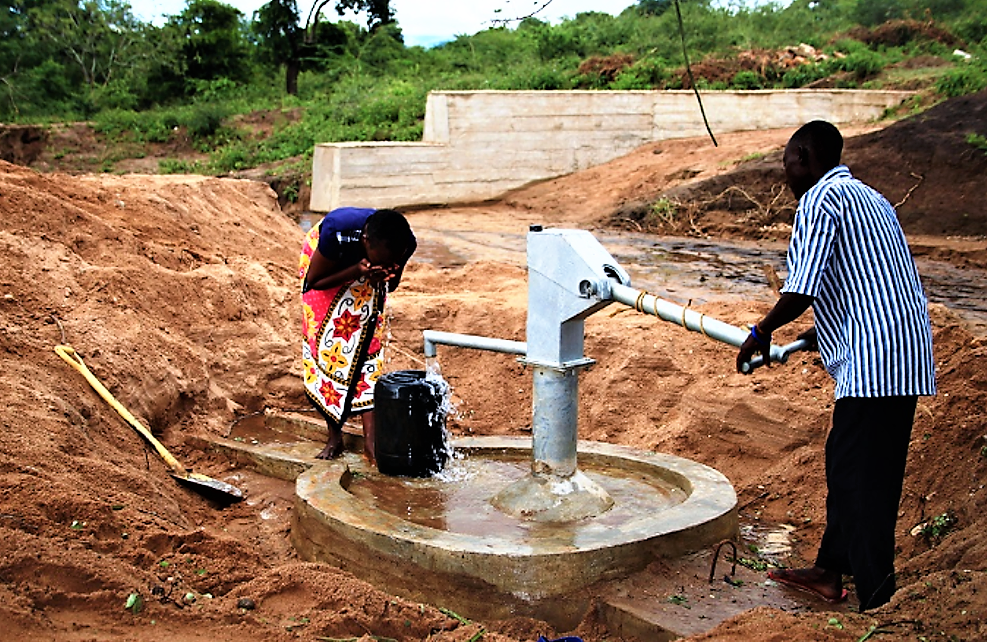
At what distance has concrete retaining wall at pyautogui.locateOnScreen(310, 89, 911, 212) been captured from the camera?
15461 millimetres

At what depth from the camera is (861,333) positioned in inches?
132

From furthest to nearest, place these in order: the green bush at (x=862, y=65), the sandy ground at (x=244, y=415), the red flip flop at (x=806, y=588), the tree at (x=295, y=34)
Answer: the tree at (x=295, y=34)
the green bush at (x=862, y=65)
the red flip flop at (x=806, y=588)
the sandy ground at (x=244, y=415)

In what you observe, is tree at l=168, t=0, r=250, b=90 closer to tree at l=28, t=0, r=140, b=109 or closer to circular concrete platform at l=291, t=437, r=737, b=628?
tree at l=28, t=0, r=140, b=109

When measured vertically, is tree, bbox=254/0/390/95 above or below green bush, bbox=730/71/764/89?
above

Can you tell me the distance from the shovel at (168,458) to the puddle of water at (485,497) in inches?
24.3

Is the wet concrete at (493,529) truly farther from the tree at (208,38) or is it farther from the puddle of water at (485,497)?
the tree at (208,38)

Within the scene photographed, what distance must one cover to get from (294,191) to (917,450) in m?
12.2

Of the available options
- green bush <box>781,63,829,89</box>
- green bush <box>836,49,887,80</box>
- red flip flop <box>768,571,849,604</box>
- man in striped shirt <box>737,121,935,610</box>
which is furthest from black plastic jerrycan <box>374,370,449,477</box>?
green bush <box>836,49,887,80</box>

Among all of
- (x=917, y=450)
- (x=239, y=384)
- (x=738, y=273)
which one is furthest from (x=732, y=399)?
(x=738, y=273)

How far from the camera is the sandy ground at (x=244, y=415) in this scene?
308cm

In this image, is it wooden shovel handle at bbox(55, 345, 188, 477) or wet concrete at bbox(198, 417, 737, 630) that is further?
wooden shovel handle at bbox(55, 345, 188, 477)

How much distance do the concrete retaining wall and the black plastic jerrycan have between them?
417 inches

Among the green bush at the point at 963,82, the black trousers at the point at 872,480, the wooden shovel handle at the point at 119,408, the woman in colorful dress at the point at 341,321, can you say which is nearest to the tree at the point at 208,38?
the green bush at the point at 963,82

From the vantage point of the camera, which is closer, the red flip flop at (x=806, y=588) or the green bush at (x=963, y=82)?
the red flip flop at (x=806, y=588)
